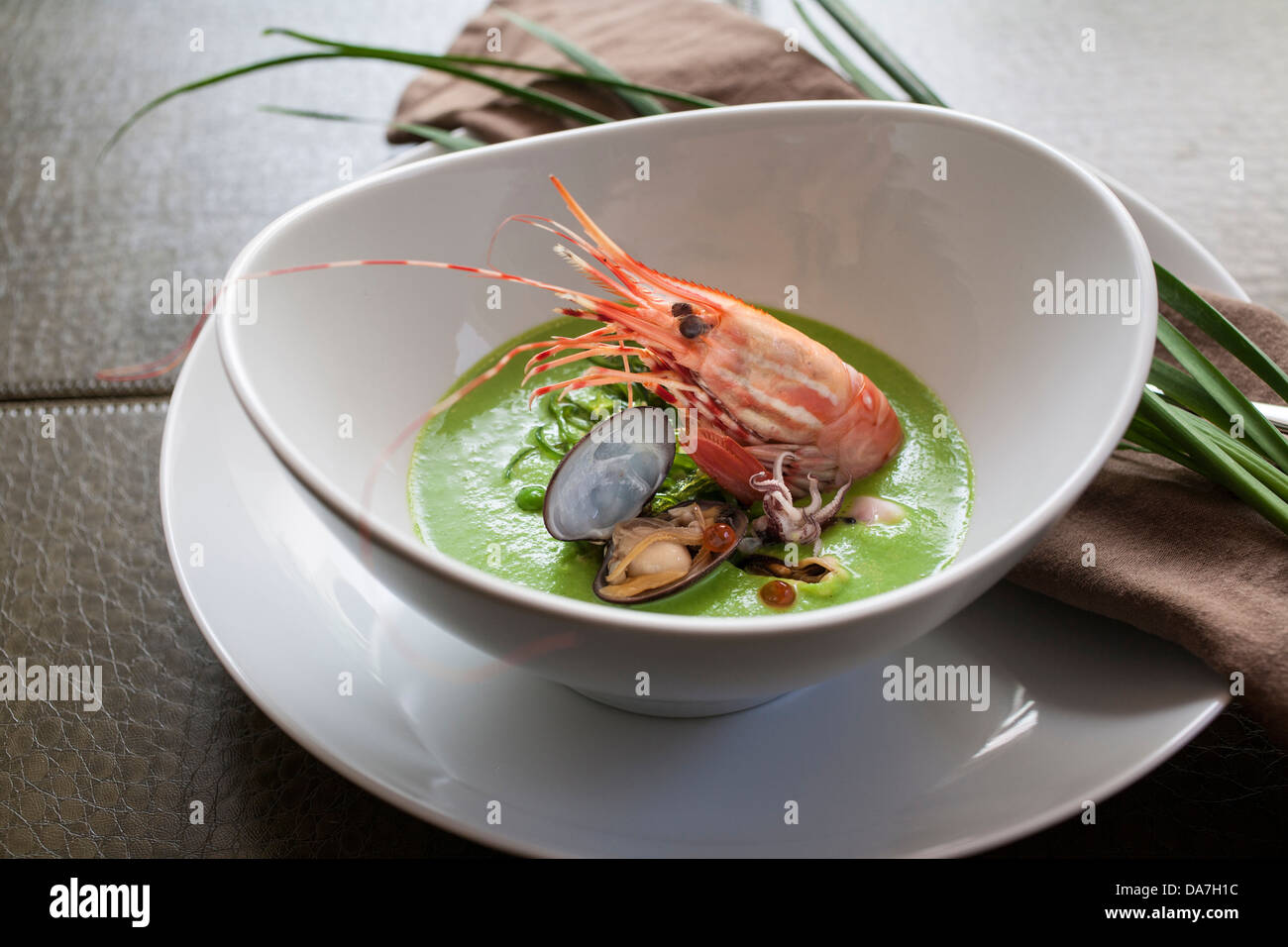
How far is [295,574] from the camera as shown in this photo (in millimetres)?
1198

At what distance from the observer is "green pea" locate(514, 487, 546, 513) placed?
1.28 metres

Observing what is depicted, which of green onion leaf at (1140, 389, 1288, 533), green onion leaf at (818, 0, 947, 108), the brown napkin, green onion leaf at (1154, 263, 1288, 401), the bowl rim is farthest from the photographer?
the brown napkin

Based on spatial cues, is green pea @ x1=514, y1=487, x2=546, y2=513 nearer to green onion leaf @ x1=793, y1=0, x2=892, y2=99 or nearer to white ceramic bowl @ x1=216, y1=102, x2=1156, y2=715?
white ceramic bowl @ x1=216, y1=102, x2=1156, y2=715

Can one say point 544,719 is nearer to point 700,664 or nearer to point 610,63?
point 700,664

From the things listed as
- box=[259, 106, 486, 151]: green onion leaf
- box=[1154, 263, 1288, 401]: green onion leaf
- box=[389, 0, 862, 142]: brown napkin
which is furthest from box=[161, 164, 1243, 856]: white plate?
box=[389, 0, 862, 142]: brown napkin

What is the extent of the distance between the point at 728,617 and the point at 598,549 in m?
0.18

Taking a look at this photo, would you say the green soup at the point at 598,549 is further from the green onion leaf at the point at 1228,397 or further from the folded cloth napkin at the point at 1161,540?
the green onion leaf at the point at 1228,397

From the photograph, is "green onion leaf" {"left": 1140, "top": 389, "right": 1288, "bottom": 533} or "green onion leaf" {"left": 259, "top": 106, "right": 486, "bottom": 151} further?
"green onion leaf" {"left": 259, "top": 106, "right": 486, "bottom": 151}

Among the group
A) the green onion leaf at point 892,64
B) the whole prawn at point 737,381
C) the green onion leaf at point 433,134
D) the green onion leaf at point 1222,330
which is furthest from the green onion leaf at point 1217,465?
the green onion leaf at point 433,134

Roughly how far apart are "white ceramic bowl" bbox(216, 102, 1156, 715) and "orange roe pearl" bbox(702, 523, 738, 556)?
177 mm

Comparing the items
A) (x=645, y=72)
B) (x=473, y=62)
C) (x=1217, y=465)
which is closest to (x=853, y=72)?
(x=645, y=72)

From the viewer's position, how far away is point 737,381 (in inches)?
53.3
